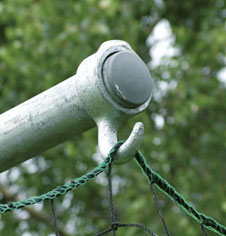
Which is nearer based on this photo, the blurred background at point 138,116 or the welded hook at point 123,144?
the welded hook at point 123,144

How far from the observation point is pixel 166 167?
2697 millimetres

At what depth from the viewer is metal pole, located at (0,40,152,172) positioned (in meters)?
0.56

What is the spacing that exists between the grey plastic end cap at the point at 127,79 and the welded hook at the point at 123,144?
0.11ft

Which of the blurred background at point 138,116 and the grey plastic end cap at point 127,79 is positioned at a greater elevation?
the blurred background at point 138,116

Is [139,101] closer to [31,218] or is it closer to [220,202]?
[220,202]

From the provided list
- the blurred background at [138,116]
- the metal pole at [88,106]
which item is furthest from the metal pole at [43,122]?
the blurred background at [138,116]

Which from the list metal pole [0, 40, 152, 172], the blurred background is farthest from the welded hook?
the blurred background

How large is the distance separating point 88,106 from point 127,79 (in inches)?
2.0

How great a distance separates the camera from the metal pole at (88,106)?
560 millimetres

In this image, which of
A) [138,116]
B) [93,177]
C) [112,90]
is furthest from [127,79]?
[138,116]

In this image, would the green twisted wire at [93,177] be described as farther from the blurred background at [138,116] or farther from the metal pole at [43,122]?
the blurred background at [138,116]

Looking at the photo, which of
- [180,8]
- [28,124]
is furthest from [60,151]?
[28,124]

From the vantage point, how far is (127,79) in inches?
22.3

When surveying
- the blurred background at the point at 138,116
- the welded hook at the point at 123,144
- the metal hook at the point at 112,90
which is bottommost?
the welded hook at the point at 123,144
